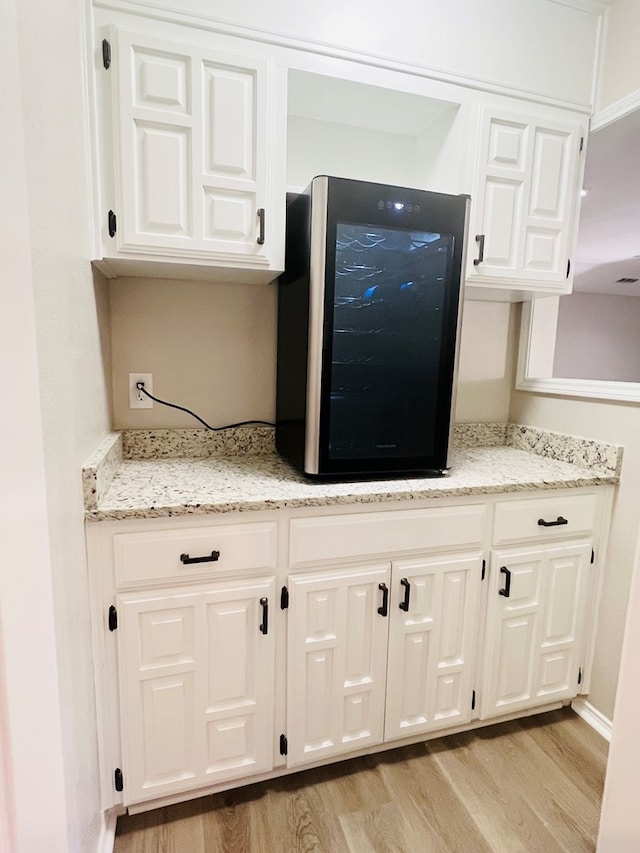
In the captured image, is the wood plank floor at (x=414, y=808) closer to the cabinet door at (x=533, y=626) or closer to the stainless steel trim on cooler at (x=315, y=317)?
the cabinet door at (x=533, y=626)

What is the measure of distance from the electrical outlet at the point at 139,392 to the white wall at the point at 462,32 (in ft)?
3.39

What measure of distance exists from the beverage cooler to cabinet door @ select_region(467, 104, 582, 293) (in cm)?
20

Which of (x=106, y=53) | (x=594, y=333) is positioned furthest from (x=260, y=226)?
(x=594, y=333)

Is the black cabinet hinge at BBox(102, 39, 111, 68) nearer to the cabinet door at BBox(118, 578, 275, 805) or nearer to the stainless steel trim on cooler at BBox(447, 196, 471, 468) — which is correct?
the stainless steel trim on cooler at BBox(447, 196, 471, 468)

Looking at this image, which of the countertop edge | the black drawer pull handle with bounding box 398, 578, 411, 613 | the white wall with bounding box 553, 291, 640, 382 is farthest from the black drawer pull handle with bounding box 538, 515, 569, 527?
the white wall with bounding box 553, 291, 640, 382

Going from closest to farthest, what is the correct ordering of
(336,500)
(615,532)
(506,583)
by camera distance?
(336,500) < (506,583) < (615,532)

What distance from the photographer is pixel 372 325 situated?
4.52ft

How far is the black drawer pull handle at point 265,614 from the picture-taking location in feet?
4.13

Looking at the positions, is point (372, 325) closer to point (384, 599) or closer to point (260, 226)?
point (260, 226)

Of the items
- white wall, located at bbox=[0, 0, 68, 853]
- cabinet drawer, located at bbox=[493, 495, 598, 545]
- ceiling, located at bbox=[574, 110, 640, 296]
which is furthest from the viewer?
ceiling, located at bbox=[574, 110, 640, 296]

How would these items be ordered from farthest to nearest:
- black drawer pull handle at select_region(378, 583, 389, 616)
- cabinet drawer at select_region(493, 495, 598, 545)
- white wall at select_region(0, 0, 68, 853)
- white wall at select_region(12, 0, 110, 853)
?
cabinet drawer at select_region(493, 495, 598, 545) < black drawer pull handle at select_region(378, 583, 389, 616) < white wall at select_region(12, 0, 110, 853) < white wall at select_region(0, 0, 68, 853)

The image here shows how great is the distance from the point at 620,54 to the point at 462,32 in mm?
565

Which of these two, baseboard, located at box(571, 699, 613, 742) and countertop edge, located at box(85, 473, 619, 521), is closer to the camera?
countertop edge, located at box(85, 473, 619, 521)

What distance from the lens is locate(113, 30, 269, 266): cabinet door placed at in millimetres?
1201
